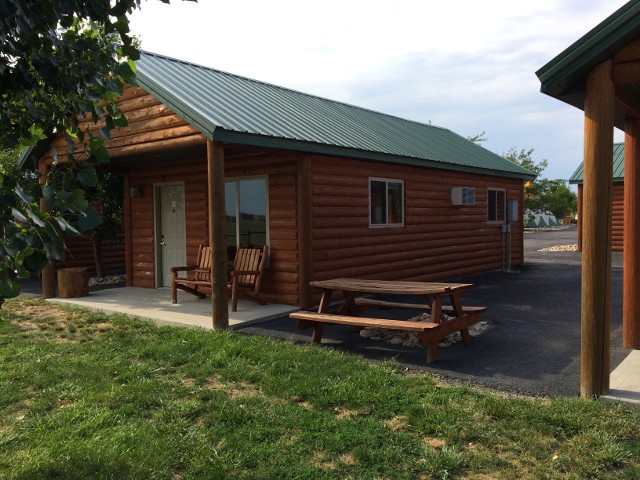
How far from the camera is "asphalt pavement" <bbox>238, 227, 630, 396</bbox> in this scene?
201 inches

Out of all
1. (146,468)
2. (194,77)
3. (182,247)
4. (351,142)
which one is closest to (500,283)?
(351,142)

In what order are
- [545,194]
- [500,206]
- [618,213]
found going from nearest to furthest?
[500,206] → [618,213] → [545,194]

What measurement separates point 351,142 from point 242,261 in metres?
3.02

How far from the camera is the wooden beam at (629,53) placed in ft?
14.1

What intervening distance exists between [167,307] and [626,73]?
7644mm

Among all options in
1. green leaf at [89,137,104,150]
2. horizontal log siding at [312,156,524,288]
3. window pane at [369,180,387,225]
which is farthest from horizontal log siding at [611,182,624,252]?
green leaf at [89,137,104,150]

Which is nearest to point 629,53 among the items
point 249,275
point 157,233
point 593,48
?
point 593,48

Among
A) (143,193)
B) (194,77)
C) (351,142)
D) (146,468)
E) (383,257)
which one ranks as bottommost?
(146,468)

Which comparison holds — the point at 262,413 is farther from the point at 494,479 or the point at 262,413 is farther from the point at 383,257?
the point at 383,257

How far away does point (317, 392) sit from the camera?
466 centimetres

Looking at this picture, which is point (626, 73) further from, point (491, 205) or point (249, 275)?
point (491, 205)

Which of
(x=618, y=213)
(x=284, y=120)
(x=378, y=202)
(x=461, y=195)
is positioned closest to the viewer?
(x=284, y=120)

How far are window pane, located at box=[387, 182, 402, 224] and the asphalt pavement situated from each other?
2205 mm

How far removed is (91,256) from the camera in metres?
16.1
